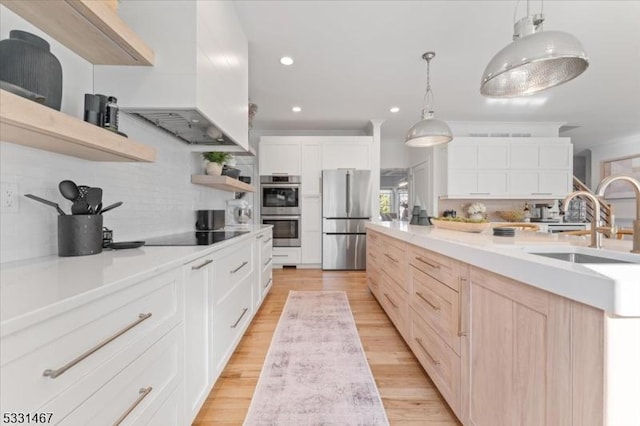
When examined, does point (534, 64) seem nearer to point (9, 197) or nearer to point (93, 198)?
point (93, 198)

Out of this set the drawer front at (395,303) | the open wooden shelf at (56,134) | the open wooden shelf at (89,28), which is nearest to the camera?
the open wooden shelf at (56,134)

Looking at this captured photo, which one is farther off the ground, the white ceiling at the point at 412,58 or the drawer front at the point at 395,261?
the white ceiling at the point at 412,58

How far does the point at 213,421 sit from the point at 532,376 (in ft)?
4.36

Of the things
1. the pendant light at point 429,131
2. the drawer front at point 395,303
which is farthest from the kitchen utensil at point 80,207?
the pendant light at point 429,131

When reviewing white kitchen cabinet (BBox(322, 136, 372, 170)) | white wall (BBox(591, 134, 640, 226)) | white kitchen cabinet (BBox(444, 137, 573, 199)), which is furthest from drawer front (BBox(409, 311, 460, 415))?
white wall (BBox(591, 134, 640, 226))

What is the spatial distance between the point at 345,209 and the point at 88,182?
11.9 feet

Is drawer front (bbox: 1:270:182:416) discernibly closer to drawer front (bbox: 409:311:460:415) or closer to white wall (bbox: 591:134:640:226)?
drawer front (bbox: 409:311:460:415)

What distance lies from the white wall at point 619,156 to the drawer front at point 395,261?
6658mm

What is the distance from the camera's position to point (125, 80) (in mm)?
1468

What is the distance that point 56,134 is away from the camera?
0.87 meters

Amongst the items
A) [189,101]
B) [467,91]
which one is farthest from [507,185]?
[189,101]

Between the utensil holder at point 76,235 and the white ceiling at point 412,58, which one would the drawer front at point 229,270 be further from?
the white ceiling at point 412,58

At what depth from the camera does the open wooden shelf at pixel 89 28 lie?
978 millimetres

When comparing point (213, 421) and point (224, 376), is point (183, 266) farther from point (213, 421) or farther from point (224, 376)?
point (224, 376)
